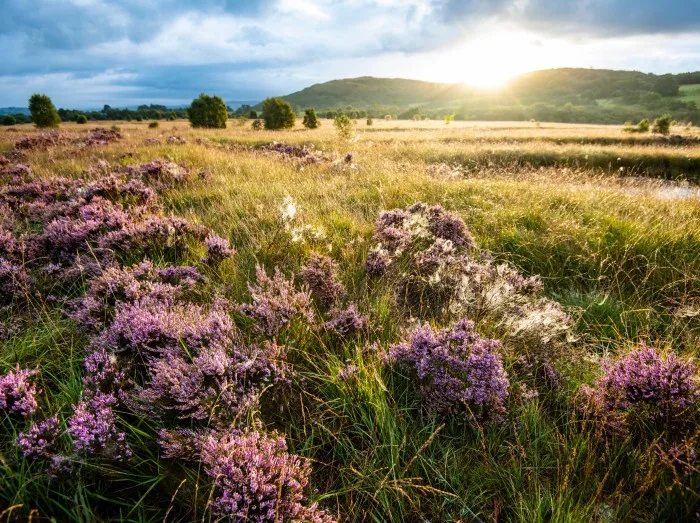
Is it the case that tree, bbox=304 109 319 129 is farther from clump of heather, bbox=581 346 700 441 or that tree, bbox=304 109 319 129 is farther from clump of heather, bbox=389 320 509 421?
clump of heather, bbox=581 346 700 441

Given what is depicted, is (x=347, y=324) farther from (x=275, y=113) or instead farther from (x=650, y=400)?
(x=275, y=113)

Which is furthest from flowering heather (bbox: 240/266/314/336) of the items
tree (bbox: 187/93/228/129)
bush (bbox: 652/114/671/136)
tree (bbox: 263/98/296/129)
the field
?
tree (bbox: 187/93/228/129)

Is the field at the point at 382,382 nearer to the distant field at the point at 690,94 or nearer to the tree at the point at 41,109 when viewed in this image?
the tree at the point at 41,109

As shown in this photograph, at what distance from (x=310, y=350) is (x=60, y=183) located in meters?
8.24

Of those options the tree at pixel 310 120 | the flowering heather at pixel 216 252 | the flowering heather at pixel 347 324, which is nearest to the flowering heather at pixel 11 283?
the flowering heather at pixel 216 252

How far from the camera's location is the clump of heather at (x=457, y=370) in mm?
2193

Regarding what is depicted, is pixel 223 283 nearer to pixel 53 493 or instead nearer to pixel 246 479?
pixel 53 493

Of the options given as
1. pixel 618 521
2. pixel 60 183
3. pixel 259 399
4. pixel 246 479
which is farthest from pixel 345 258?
pixel 60 183

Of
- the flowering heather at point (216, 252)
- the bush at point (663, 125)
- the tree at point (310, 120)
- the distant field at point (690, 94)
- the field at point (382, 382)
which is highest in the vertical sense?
the distant field at point (690, 94)

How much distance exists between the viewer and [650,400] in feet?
6.89

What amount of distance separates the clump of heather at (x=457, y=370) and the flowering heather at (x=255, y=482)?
3.16 feet

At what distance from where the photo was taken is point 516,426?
7.09ft

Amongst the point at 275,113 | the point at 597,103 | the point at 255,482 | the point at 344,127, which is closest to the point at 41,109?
the point at 275,113

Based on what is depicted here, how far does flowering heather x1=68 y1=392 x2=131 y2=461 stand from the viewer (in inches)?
70.6
